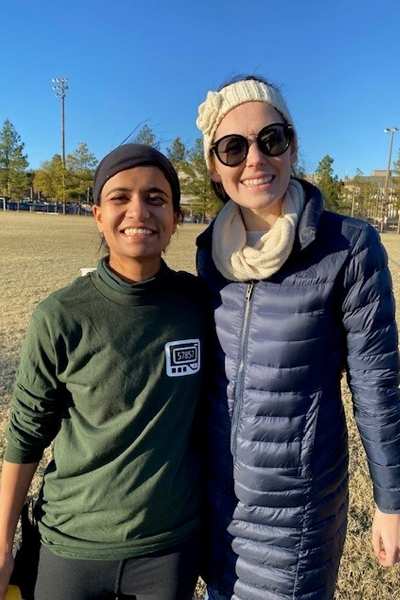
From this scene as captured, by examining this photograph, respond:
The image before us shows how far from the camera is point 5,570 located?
62.8 inches

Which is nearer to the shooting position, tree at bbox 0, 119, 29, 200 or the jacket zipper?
the jacket zipper

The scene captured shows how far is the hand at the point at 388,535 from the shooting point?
156cm

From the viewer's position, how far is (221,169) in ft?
5.74

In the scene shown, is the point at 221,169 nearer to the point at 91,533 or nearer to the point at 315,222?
the point at 315,222

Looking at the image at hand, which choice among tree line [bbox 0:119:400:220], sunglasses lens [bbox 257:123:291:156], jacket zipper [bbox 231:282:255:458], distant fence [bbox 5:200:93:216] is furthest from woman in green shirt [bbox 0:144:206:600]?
distant fence [bbox 5:200:93:216]

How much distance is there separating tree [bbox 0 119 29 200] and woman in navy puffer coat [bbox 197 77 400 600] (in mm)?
61532

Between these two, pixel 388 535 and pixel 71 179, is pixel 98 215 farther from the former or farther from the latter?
pixel 71 179

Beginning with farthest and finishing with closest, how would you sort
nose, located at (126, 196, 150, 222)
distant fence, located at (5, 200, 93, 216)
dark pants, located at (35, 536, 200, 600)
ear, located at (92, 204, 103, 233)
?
distant fence, located at (5, 200, 93, 216), ear, located at (92, 204, 103, 233), nose, located at (126, 196, 150, 222), dark pants, located at (35, 536, 200, 600)

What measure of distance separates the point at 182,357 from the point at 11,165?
63.8m

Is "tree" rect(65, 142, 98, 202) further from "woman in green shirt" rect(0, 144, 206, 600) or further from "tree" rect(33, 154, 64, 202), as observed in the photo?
"woman in green shirt" rect(0, 144, 206, 600)

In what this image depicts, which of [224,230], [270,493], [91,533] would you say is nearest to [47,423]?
[91,533]

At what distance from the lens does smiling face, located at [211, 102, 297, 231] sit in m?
1.66

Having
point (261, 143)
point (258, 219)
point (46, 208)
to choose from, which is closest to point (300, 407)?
point (258, 219)

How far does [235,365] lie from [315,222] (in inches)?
20.4
